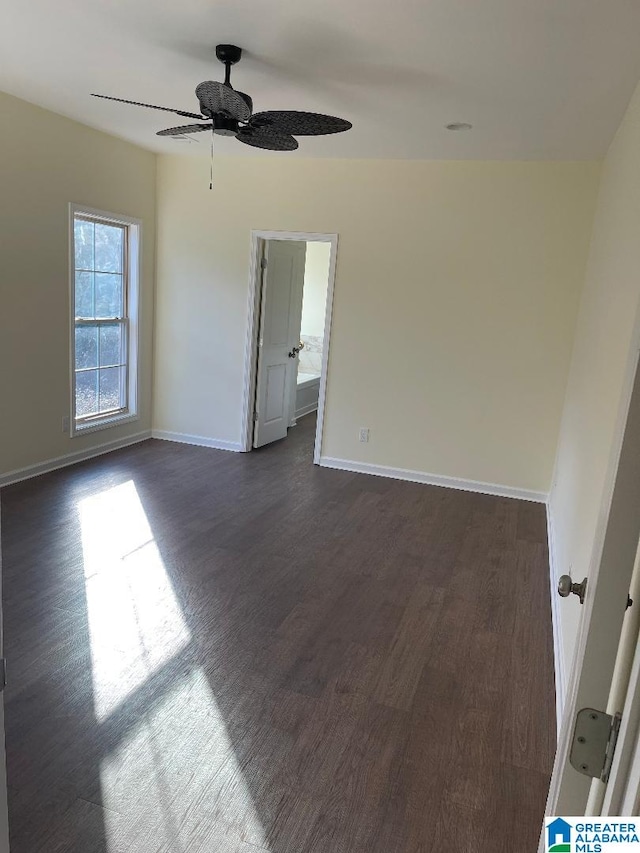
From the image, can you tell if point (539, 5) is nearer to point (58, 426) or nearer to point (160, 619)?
point (160, 619)

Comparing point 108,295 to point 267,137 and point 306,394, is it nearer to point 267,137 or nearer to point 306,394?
point 267,137

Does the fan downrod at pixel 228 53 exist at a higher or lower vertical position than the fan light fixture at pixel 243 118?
higher

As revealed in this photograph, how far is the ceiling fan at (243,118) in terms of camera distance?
8.98 ft

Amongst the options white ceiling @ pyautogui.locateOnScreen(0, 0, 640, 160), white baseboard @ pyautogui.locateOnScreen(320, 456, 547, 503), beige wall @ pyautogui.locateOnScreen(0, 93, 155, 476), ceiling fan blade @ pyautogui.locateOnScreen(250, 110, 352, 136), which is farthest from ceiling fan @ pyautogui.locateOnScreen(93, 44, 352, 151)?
white baseboard @ pyautogui.locateOnScreen(320, 456, 547, 503)

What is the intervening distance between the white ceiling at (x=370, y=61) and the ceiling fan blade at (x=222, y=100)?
0.97 ft

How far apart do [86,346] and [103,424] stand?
28.5 inches

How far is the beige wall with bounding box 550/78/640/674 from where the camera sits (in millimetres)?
2311

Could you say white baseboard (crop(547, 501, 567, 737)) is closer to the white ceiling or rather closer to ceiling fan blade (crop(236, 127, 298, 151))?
the white ceiling

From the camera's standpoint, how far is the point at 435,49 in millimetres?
2785

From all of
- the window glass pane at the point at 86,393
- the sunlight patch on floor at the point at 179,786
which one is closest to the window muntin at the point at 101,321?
the window glass pane at the point at 86,393

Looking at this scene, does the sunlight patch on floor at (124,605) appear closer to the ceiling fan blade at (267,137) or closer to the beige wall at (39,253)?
the beige wall at (39,253)

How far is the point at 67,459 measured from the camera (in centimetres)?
503

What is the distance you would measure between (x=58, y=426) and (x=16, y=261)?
4.42 ft

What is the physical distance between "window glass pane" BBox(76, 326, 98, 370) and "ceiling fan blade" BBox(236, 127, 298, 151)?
8.39 ft
